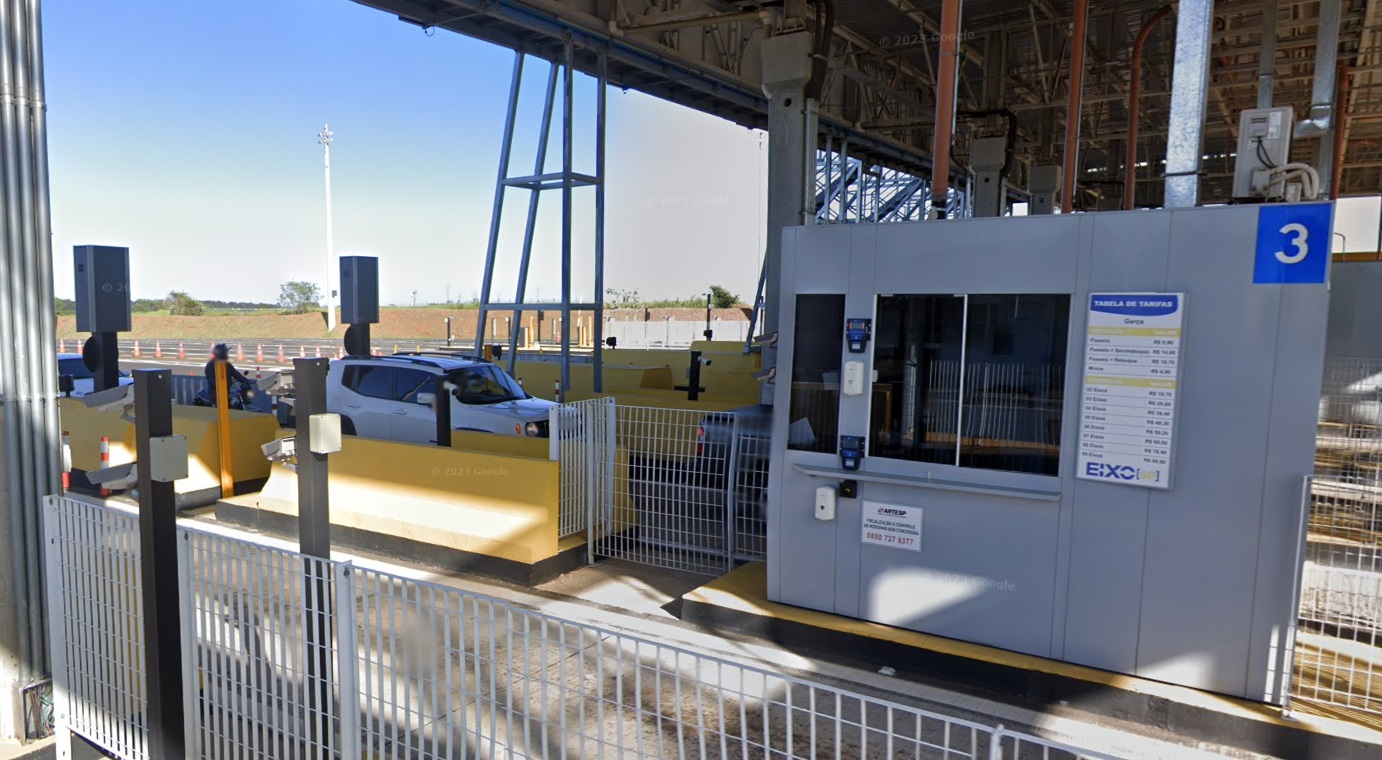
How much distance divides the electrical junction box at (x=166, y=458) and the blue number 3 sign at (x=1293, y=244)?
18.0 ft

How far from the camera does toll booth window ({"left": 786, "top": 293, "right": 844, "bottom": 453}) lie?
19.4ft

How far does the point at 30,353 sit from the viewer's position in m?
4.30

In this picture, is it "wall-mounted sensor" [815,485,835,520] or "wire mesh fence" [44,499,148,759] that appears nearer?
"wire mesh fence" [44,499,148,759]

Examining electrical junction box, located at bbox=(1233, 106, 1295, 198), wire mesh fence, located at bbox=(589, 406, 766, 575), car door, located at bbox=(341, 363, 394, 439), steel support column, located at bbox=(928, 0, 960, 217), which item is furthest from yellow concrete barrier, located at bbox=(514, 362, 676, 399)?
electrical junction box, located at bbox=(1233, 106, 1295, 198)

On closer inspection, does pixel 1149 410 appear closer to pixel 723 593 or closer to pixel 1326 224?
pixel 1326 224

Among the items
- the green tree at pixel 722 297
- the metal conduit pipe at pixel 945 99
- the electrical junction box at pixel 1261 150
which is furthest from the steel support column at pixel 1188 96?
the green tree at pixel 722 297

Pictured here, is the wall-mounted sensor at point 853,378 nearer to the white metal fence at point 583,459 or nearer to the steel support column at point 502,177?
the white metal fence at point 583,459

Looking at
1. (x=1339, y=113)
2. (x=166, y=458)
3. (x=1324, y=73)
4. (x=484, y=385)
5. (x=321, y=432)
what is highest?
(x=1339, y=113)

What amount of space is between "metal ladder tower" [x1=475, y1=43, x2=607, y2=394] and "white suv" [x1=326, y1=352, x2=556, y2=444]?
221 cm

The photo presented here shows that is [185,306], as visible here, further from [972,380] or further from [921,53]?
[972,380]

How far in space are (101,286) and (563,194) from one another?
6.78m

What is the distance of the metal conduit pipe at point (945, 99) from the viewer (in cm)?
779

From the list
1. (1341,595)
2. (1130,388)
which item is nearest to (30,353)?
(1130,388)

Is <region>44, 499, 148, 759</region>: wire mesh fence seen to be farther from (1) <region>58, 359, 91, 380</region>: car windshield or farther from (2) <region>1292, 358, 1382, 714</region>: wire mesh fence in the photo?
(1) <region>58, 359, 91, 380</region>: car windshield
